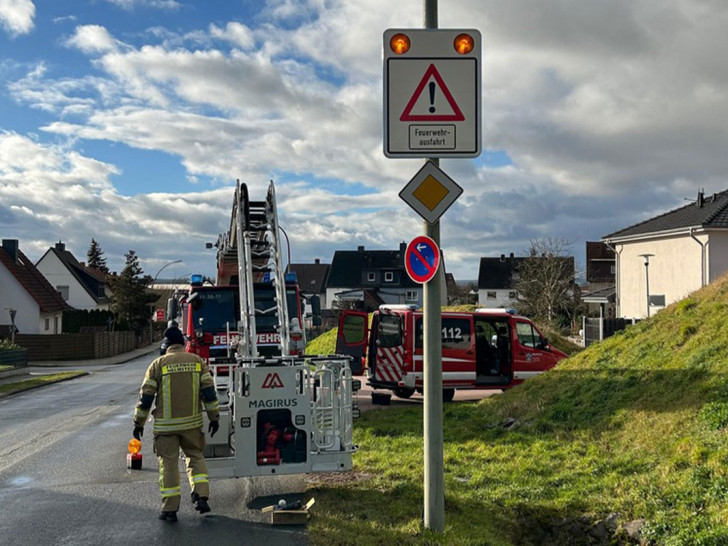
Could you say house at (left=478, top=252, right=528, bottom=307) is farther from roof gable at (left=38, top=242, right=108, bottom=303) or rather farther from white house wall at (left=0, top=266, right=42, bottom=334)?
white house wall at (left=0, top=266, right=42, bottom=334)

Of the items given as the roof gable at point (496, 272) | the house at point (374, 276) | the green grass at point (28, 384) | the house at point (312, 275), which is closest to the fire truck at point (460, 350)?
the green grass at point (28, 384)

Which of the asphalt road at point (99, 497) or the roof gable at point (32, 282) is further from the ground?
the roof gable at point (32, 282)

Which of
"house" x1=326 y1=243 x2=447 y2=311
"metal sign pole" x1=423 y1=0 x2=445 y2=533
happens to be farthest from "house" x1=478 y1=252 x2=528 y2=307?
"metal sign pole" x1=423 y1=0 x2=445 y2=533

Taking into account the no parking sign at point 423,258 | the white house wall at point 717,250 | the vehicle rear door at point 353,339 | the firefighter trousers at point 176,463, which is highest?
the white house wall at point 717,250

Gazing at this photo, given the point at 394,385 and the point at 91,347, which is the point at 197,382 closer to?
the point at 394,385

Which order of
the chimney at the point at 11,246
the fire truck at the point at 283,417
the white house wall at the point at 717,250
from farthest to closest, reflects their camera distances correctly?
1. the chimney at the point at 11,246
2. the white house wall at the point at 717,250
3. the fire truck at the point at 283,417

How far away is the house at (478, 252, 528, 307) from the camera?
8556cm

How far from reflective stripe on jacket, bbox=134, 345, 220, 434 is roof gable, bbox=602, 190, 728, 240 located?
27.3m

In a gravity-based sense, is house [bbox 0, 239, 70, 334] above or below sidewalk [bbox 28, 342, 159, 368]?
above

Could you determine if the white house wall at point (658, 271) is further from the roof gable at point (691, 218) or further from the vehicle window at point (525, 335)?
the vehicle window at point (525, 335)

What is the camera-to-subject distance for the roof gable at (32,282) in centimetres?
4934

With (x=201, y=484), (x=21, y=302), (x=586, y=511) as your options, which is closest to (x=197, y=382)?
(x=201, y=484)

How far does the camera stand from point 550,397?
11.3 meters

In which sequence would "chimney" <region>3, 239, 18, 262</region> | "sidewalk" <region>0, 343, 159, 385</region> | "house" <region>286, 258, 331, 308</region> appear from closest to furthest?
1. "sidewalk" <region>0, 343, 159, 385</region>
2. "chimney" <region>3, 239, 18, 262</region>
3. "house" <region>286, 258, 331, 308</region>
